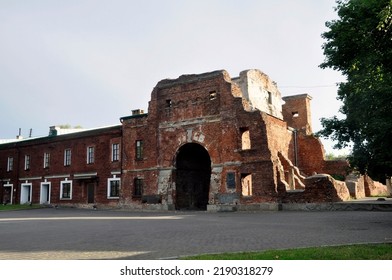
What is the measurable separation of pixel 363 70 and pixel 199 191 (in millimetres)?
20511

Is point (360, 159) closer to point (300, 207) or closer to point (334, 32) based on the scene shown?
point (334, 32)

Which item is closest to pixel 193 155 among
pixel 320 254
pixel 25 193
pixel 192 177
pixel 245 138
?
pixel 192 177

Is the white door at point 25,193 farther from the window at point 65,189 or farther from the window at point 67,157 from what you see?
the window at point 67,157

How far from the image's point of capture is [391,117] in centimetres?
1177

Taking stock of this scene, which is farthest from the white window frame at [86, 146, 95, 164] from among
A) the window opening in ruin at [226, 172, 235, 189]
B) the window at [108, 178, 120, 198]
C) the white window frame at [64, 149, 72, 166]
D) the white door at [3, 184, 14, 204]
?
the window opening in ruin at [226, 172, 235, 189]

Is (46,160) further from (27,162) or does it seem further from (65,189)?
(65,189)

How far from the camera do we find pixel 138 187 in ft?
99.6

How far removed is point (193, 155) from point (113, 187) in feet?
23.9

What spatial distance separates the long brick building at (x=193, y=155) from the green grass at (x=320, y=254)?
50.0 feet

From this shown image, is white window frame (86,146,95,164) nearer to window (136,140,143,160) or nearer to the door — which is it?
the door

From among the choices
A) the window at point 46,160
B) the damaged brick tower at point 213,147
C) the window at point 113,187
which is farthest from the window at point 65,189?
the damaged brick tower at point 213,147

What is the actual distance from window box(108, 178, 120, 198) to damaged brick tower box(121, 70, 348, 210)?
947mm

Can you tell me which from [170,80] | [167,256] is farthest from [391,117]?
[170,80]

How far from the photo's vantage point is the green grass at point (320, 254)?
7008mm
